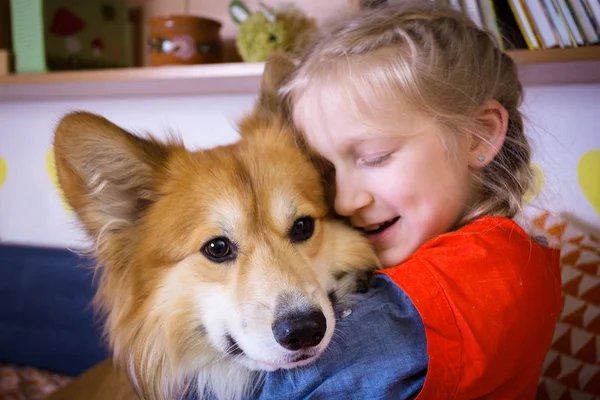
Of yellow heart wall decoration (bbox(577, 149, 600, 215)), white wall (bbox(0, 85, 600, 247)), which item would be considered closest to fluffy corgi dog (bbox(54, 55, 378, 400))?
white wall (bbox(0, 85, 600, 247))

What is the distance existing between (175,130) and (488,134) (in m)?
1.59

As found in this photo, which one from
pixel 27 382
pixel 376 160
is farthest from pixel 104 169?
pixel 27 382

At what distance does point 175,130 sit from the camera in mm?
2293

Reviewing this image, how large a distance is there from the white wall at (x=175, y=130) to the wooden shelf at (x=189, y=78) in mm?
65

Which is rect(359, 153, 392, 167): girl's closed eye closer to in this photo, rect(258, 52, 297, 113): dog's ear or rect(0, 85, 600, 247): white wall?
rect(258, 52, 297, 113): dog's ear

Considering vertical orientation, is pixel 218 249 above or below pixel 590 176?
above

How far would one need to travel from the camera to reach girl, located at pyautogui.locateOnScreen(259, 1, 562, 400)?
2.62 feet

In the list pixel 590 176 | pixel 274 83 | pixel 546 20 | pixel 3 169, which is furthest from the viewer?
pixel 3 169

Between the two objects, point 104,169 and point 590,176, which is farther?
point 590,176

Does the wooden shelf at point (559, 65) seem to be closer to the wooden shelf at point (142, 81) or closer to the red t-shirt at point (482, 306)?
the red t-shirt at point (482, 306)

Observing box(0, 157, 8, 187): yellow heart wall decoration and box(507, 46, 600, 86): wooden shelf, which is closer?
box(507, 46, 600, 86): wooden shelf

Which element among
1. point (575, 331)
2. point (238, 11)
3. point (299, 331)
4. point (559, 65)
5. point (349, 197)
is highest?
point (238, 11)

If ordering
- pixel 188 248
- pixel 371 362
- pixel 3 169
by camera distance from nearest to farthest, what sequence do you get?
1. pixel 371 362
2. pixel 188 248
3. pixel 3 169

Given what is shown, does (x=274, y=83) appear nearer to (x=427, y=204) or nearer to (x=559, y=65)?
(x=427, y=204)
